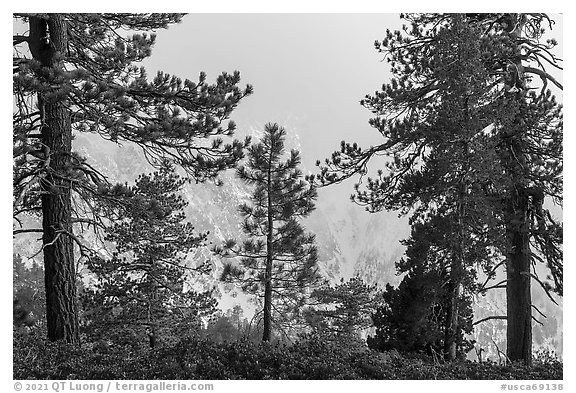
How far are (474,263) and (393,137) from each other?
10.8 ft

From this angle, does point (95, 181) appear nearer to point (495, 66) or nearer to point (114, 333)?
point (495, 66)

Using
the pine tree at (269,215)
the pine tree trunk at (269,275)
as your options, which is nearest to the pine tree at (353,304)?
the pine tree at (269,215)

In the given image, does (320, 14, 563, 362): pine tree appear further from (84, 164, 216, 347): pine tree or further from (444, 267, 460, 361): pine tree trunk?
(84, 164, 216, 347): pine tree

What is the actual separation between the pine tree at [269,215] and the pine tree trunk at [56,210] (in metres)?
7.95

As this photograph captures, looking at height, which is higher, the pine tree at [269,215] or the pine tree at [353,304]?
the pine tree at [269,215]

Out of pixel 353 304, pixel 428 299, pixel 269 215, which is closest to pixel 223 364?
pixel 428 299

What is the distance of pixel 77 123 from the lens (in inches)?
376

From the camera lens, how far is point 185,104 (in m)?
10.6

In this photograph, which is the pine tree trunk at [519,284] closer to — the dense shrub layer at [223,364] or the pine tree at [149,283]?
the dense shrub layer at [223,364]

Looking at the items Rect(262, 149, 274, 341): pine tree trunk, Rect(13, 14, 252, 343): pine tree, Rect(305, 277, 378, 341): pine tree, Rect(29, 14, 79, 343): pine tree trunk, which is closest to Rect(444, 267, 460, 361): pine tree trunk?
Rect(13, 14, 252, 343): pine tree

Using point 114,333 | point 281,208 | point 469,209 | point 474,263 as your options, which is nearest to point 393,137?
point 469,209

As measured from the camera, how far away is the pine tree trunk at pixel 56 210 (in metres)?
9.65

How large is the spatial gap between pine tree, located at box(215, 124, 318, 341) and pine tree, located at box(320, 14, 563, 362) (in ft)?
16.2

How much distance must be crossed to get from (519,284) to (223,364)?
25.3 feet
